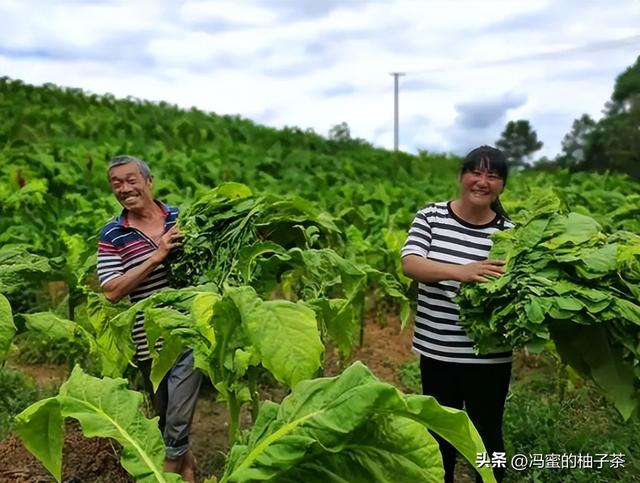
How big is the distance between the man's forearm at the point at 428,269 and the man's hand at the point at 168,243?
86cm

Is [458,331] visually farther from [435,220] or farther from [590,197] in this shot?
[590,197]

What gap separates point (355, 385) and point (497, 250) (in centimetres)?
119

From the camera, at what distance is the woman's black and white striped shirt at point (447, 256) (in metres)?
2.83

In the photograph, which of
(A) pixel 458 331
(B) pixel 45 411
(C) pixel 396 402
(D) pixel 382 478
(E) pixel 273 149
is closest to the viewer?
(C) pixel 396 402

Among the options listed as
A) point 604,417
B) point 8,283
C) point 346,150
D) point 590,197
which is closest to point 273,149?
point 346,150

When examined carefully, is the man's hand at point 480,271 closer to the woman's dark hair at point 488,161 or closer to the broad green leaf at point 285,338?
the woman's dark hair at point 488,161

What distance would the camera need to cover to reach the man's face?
3.03 meters

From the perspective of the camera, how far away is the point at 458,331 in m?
2.87

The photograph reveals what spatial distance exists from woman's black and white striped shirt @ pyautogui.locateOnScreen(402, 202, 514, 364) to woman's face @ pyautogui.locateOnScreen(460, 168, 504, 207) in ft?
0.36

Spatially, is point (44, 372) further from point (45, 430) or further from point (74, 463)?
point (45, 430)

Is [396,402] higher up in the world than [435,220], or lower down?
lower down

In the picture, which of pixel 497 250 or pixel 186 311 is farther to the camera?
pixel 497 250

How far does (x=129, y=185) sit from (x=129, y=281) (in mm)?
391

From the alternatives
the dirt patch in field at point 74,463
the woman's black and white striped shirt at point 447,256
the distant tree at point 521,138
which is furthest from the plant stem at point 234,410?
the distant tree at point 521,138
